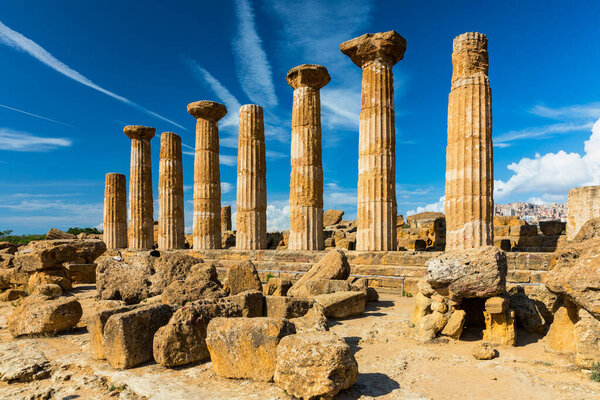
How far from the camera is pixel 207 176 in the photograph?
58.1 feet

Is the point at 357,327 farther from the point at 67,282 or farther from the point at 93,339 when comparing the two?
the point at 67,282

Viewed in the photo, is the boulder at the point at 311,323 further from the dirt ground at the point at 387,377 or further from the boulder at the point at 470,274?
the boulder at the point at 470,274

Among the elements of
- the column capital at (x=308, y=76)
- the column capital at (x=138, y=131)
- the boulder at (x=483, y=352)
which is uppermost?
the column capital at (x=308, y=76)

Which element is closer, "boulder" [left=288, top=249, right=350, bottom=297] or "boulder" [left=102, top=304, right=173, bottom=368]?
"boulder" [left=102, top=304, right=173, bottom=368]

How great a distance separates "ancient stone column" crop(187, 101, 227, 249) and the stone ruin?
0.21 ft

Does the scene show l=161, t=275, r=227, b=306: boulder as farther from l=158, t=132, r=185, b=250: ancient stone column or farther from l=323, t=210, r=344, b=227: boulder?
l=323, t=210, r=344, b=227: boulder

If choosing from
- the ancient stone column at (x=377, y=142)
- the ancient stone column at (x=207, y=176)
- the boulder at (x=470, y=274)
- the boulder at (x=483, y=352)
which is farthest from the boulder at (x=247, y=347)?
the ancient stone column at (x=207, y=176)

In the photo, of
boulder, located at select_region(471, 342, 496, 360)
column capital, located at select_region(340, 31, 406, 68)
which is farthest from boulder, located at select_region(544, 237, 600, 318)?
column capital, located at select_region(340, 31, 406, 68)

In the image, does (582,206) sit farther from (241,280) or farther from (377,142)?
(241,280)

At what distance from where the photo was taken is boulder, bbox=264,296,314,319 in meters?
6.64

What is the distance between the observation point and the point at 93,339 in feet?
18.1

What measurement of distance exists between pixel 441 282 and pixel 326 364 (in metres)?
2.99

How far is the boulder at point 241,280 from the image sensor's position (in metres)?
8.17

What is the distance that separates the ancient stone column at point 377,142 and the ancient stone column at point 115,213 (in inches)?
563
